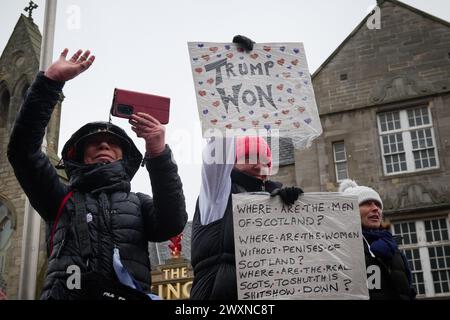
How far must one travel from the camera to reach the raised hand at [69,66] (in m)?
3.23

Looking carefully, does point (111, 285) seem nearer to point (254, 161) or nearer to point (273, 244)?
point (273, 244)

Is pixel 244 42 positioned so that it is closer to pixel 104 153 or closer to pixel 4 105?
pixel 104 153

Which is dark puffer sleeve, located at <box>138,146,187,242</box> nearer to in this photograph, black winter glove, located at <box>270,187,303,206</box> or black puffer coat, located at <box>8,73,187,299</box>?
black puffer coat, located at <box>8,73,187,299</box>

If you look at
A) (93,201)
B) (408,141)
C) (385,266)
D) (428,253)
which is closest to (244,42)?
(93,201)

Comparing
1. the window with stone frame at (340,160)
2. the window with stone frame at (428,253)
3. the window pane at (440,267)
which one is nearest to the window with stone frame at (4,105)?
the window with stone frame at (340,160)

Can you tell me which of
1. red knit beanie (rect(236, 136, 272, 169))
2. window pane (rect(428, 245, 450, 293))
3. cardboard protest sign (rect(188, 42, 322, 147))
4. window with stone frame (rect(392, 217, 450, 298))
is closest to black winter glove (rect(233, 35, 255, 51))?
cardboard protest sign (rect(188, 42, 322, 147))

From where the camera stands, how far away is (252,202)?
376 cm

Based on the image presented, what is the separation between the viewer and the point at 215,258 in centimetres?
376

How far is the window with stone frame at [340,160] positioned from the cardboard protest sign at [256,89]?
1180 cm

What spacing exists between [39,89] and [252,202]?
1478 mm

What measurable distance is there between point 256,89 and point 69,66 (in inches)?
58.0

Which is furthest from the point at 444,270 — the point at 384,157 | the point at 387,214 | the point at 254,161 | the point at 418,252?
the point at 254,161

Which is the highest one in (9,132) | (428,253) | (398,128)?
(9,132)

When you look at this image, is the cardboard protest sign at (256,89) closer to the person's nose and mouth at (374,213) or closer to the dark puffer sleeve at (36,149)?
the person's nose and mouth at (374,213)
